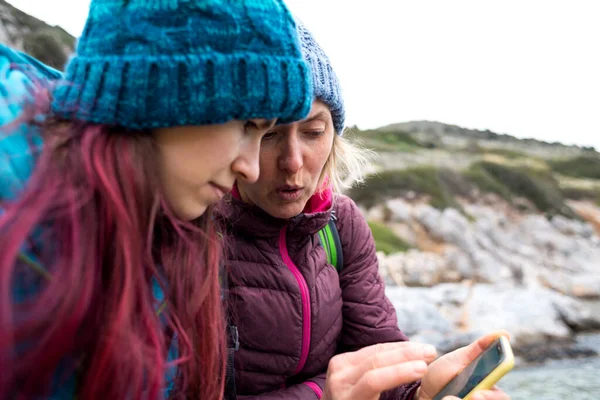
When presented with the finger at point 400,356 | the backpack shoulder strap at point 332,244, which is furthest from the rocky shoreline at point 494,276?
the finger at point 400,356

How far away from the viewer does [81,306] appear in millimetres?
1232

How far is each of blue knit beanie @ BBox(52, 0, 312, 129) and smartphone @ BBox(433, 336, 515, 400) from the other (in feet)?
3.68

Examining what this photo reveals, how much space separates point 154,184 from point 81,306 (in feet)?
1.25

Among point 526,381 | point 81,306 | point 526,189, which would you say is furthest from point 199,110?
point 526,189

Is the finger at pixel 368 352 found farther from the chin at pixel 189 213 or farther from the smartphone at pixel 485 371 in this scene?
the chin at pixel 189 213

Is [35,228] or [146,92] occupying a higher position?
[146,92]

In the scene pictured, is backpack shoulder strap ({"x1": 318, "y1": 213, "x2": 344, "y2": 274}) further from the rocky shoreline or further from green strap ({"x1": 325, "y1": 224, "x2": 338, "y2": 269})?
the rocky shoreline

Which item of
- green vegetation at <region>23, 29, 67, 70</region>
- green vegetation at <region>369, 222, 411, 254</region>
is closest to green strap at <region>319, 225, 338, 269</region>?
green vegetation at <region>23, 29, 67, 70</region>

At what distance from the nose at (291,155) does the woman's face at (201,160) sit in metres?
0.55

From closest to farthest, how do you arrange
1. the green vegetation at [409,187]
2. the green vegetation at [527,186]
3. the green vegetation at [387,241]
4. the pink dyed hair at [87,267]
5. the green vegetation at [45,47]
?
the pink dyed hair at [87,267] < the green vegetation at [45,47] < the green vegetation at [387,241] < the green vegetation at [409,187] < the green vegetation at [527,186]

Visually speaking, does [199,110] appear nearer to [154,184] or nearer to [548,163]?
[154,184]

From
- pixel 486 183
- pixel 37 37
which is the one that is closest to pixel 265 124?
pixel 37 37

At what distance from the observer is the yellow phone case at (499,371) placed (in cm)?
163

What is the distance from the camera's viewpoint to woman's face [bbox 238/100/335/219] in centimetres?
223
